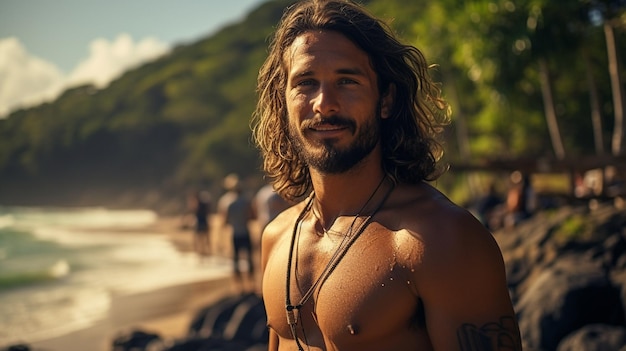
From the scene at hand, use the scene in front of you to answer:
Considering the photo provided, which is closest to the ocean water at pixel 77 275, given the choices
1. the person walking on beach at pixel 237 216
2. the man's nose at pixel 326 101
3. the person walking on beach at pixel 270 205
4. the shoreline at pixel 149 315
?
the shoreline at pixel 149 315

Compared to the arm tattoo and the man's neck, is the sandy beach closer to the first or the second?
the man's neck

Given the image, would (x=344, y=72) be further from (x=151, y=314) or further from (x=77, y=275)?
(x=77, y=275)

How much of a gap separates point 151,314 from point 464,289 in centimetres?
1284

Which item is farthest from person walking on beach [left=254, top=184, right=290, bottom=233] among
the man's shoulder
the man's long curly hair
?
the man's shoulder

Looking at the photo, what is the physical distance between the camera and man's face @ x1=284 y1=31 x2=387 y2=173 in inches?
89.9

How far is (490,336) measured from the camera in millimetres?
2008

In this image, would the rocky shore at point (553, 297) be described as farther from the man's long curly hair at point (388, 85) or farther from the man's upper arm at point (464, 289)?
the man's upper arm at point (464, 289)

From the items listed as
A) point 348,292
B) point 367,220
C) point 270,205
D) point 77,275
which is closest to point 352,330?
point 348,292

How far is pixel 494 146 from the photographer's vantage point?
3067 centimetres

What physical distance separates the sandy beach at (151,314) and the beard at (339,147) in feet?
25.5

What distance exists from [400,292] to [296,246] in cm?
57

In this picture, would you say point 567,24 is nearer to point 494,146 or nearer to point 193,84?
point 494,146

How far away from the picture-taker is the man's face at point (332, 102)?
7.49 ft

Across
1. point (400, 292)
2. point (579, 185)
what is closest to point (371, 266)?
point (400, 292)
